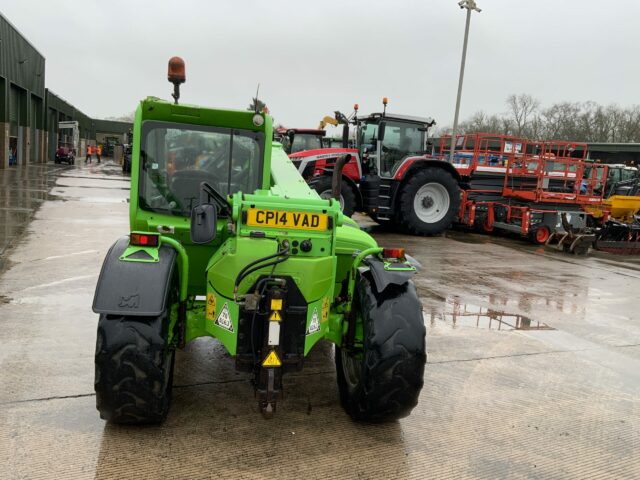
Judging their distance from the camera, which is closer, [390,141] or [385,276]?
[385,276]

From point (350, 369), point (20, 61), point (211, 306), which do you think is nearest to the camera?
point (211, 306)

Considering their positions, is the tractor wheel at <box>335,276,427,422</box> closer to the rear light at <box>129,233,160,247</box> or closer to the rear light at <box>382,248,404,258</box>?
the rear light at <box>382,248,404,258</box>

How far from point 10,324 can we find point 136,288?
8.69ft

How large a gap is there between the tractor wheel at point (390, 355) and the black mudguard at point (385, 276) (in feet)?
0.26

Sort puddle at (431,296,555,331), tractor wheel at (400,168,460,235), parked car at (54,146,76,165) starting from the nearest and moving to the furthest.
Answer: puddle at (431,296,555,331) → tractor wheel at (400,168,460,235) → parked car at (54,146,76,165)

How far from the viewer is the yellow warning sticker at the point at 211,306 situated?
10.6 feet

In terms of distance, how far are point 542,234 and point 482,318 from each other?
764 centimetres

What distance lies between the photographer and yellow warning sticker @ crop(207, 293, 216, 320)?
3246 millimetres

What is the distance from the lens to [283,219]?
3137 mm

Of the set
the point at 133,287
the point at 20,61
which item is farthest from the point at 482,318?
the point at 20,61

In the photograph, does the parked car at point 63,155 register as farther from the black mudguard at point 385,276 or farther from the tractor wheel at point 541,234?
the black mudguard at point 385,276

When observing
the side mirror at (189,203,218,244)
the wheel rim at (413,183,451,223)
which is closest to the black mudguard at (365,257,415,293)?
the side mirror at (189,203,218,244)

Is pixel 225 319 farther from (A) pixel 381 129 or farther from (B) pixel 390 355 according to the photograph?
(A) pixel 381 129

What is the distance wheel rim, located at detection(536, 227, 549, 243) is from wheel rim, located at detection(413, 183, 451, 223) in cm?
230
